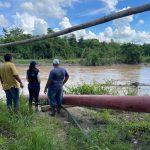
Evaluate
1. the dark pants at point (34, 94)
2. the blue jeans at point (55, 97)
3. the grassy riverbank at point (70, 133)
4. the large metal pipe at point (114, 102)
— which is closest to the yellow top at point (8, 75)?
the grassy riverbank at point (70, 133)

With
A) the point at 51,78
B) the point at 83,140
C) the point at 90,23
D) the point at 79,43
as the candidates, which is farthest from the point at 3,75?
the point at 79,43

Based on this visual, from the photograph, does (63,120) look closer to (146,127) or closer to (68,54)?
(146,127)

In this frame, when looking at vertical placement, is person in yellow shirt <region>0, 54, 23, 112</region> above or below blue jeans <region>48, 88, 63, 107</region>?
above

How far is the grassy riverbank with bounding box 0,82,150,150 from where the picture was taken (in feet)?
18.2

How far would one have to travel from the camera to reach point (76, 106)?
32.4 feet

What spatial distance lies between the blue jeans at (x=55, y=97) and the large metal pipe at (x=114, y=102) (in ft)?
1.05

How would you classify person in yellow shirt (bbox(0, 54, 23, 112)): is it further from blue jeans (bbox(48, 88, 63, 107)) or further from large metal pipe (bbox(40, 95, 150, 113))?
large metal pipe (bbox(40, 95, 150, 113))

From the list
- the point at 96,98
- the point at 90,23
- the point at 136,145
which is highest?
the point at 90,23

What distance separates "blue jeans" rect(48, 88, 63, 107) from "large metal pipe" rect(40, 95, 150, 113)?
321mm

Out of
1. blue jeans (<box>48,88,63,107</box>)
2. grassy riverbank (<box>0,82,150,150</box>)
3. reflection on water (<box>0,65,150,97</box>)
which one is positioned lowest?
reflection on water (<box>0,65,150,97</box>)

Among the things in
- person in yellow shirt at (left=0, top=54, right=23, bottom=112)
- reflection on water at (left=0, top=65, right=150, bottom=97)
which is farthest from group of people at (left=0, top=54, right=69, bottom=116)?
reflection on water at (left=0, top=65, right=150, bottom=97)

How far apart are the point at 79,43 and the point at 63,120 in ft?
267

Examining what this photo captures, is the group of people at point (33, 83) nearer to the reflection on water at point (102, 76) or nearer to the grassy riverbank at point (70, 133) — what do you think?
the grassy riverbank at point (70, 133)

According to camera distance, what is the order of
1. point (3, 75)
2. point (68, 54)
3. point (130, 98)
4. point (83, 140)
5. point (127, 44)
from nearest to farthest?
point (83, 140)
point (130, 98)
point (3, 75)
point (68, 54)
point (127, 44)
